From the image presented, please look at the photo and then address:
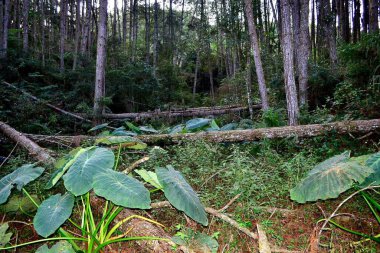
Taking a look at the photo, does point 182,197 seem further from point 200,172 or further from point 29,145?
point 29,145

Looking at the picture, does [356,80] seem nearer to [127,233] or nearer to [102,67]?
[127,233]

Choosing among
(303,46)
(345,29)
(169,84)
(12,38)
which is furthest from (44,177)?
(345,29)

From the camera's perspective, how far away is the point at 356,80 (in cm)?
587

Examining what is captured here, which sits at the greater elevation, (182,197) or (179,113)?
(179,113)

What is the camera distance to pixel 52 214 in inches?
83.7

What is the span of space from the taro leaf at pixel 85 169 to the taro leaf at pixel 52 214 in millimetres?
253

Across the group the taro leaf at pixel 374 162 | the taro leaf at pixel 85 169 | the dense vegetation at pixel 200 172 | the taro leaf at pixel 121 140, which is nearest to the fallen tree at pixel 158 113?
the dense vegetation at pixel 200 172

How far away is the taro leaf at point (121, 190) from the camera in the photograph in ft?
6.21

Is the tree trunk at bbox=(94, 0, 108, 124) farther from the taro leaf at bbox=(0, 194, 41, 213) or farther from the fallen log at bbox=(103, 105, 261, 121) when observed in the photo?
the taro leaf at bbox=(0, 194, 41, 213)

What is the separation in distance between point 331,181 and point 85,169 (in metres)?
2.04

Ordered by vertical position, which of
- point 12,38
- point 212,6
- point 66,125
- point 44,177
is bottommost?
point 44,177

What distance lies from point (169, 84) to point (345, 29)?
10786 millimetres

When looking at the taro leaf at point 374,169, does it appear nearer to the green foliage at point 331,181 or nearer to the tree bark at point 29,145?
the green foliage at point 331,181

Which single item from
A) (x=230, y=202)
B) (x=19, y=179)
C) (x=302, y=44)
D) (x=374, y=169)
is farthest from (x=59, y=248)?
(x=302, y=44)
